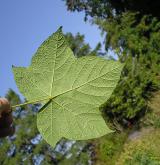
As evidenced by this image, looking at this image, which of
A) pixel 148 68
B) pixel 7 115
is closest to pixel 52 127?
pixel 7 115

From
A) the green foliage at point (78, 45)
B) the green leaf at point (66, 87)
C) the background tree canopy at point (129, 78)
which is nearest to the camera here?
the green leaf at point (66, 87)

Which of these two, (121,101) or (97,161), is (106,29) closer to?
(121,101)

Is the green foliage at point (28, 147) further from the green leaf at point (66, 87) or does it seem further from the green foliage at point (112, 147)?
the green leaf at point (66, 87)

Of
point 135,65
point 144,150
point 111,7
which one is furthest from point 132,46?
point 144,150

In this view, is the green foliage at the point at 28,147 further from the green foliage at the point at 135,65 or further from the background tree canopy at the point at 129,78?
the green foliage at the point at 135,65

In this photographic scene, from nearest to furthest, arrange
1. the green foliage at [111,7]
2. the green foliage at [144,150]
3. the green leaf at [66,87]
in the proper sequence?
the green leaf at [66,87] < the green foliage at [144,150] < the green foliage at [111,7]

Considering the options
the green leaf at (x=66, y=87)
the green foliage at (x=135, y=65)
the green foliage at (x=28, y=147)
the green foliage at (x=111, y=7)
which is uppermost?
the green leaf at (x=66, y=87)

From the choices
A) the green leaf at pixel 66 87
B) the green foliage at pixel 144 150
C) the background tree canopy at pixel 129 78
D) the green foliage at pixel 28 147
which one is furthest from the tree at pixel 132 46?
the green leaf at pixel 66 87

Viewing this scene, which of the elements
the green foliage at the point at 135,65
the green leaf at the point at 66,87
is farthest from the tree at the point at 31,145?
the green leaf at the point at 66,87

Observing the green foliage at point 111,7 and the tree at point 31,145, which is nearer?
the green foliage at point 111,7

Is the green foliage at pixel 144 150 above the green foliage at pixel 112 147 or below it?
above
